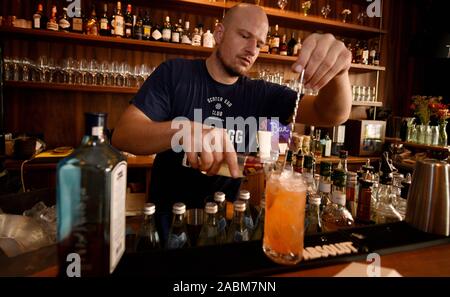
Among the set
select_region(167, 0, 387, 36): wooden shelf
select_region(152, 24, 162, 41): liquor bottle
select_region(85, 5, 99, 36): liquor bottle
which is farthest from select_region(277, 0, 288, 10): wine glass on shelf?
select_region(85, 5, 99, 36): liquor bottle

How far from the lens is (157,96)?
4.78 ft

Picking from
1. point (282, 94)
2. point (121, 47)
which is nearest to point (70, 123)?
point (121, 47)

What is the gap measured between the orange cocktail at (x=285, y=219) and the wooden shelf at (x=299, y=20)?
8.24ft

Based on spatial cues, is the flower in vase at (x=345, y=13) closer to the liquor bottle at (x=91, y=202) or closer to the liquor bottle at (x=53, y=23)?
the liquor bottle at (x=53, y=23)

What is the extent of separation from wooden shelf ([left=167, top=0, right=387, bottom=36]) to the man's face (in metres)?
1.38

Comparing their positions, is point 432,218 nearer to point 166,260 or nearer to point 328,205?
point 328,205

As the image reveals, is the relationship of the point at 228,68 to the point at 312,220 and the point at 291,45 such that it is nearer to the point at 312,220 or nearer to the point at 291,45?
the point at 312,220

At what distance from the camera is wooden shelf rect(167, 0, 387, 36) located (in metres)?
2.83

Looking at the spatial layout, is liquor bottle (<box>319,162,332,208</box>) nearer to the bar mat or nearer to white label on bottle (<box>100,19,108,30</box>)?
the bar mat

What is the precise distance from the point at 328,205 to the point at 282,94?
2.60 ft

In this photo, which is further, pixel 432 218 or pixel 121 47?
pixel 121 47

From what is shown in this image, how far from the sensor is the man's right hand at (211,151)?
774 millimetres
